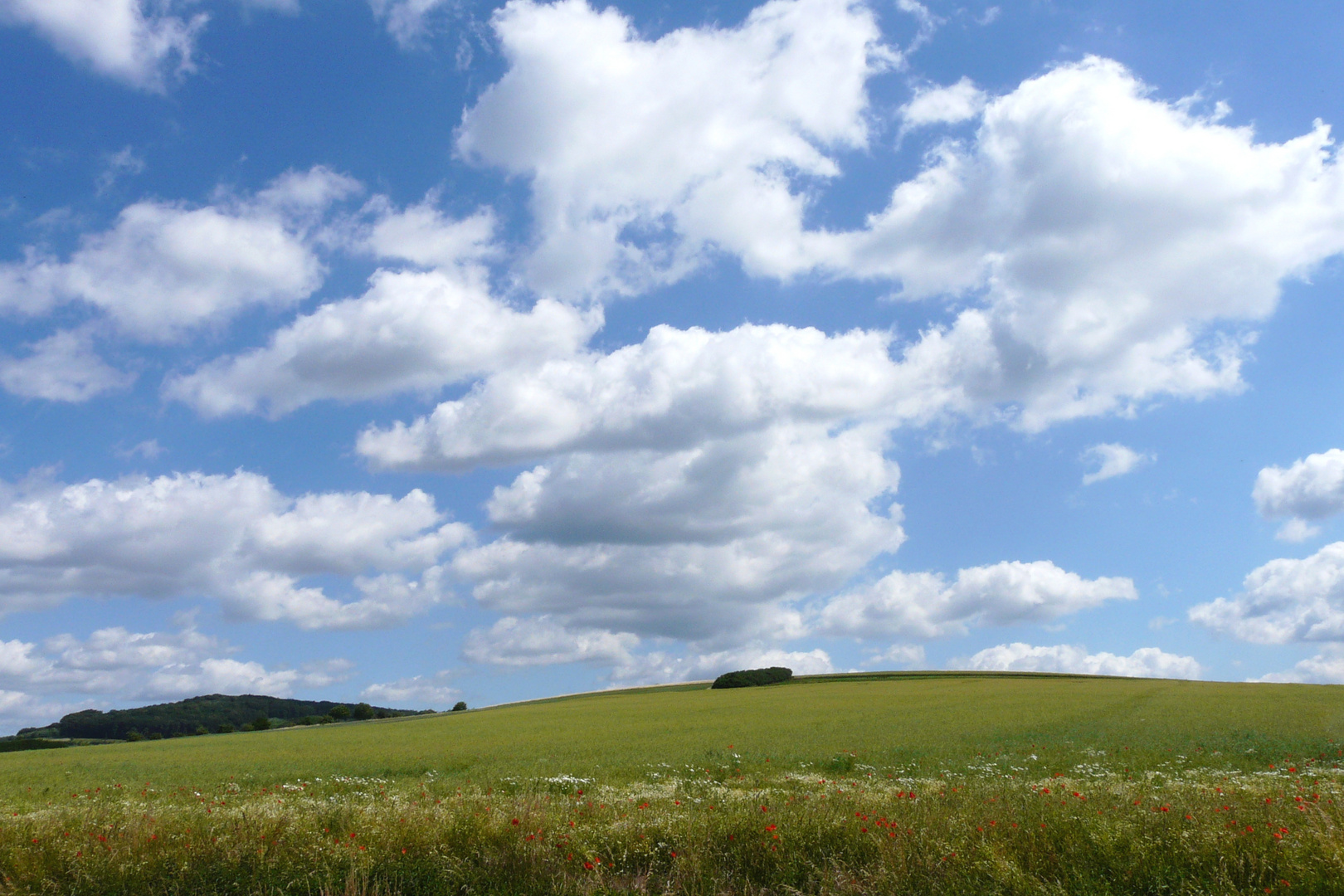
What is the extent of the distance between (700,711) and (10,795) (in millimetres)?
40740

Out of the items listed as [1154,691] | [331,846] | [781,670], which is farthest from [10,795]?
[781,670]

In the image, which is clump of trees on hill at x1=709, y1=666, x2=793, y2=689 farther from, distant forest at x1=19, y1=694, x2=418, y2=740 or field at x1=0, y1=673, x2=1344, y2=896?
field at x1=0, y1=673, x2=1344, y2=896

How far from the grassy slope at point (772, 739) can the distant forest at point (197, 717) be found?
6075cm

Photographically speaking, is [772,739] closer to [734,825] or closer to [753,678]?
[734,825]

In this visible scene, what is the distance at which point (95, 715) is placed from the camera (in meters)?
134

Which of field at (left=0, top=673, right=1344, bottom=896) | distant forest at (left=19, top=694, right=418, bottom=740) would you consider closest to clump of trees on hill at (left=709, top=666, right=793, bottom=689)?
distant forest at (left=19, top=694, right=418, bottom=740)

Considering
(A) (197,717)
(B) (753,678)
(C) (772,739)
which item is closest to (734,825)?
(C) (772,739)

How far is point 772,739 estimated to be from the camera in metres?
34.8

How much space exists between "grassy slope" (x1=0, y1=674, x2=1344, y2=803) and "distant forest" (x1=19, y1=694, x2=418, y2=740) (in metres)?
60.7

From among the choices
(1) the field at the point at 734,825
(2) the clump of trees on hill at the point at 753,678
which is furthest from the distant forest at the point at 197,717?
(1) the field at the point at 734,825

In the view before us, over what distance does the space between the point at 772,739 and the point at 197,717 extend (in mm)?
146446

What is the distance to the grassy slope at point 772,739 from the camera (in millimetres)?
27312

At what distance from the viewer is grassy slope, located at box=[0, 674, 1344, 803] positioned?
27312mm

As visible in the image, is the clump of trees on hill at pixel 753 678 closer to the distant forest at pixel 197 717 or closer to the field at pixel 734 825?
the distant forest at pixel 197 717
